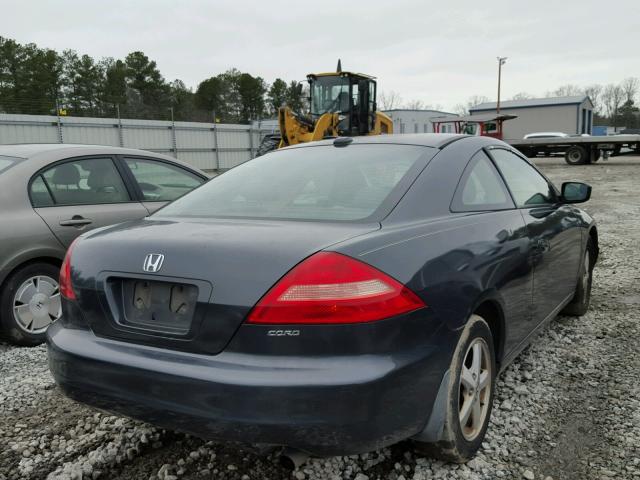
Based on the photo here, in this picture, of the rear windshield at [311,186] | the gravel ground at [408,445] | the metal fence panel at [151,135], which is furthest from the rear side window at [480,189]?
the metal fence panel at [151,135]

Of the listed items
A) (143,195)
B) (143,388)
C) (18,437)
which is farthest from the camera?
(143,195)

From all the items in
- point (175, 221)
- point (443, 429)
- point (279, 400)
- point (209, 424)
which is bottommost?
point (443, 429)

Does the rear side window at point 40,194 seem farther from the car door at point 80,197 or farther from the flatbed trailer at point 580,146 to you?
the flatbed trailer at point 580,146

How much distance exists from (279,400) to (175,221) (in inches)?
40.5

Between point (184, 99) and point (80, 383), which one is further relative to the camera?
point (184, 99)

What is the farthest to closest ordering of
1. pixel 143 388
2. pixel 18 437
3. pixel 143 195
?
1. pixel 143 195
2. pixel 18 437
3. pixel 143 388

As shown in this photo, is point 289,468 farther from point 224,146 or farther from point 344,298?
point 224,146

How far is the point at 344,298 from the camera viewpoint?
6.13 feet

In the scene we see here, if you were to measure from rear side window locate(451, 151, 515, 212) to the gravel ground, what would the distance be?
1116mm

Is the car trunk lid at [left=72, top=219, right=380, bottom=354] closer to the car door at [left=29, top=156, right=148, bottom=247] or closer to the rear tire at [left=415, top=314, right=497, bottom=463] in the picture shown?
the rear tire at [left=415, top=314, right=497, bottom=463]

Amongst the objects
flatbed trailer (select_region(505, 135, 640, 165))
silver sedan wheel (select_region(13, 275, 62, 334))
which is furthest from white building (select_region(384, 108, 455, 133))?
silver sedan wheel (select_region(13, 275, 62, 334))

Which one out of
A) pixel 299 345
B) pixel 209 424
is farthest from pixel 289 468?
pixel 299 345

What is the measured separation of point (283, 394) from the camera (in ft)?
5.97

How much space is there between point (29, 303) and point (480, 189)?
10.7 ft
